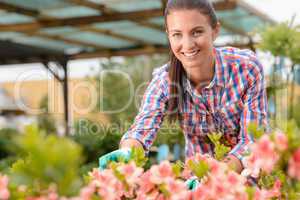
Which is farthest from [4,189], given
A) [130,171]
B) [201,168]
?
[201,168]

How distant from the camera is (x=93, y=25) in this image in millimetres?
8445

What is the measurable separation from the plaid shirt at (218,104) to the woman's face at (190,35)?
0.45 feet

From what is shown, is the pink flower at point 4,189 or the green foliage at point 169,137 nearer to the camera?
the pink flower at point 4,189

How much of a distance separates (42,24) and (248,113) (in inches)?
259

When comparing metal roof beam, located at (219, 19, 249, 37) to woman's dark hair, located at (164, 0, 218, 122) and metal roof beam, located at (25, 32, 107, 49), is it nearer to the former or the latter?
metal roof beam, located at (25, 32, 107, 49)

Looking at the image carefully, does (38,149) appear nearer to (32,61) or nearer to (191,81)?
(191,81)

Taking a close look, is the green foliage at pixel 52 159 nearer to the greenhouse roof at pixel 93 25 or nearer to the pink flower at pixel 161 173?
the pink flower at pixel 161 173

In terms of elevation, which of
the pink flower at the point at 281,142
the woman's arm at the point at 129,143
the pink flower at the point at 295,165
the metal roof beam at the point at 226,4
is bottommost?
the woman's arm at the point at 129,143

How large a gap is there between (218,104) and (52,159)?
1.25 m

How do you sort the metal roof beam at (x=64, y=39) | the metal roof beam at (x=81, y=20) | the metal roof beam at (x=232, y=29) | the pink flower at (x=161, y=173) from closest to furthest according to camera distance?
the pink flower at (x=161, y=173) → the metal roof beam at (x=81, y=20) → the metal roof beam at (x=232, y=29) → the metal roof beam at (x=64, y=39)

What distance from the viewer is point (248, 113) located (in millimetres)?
1655

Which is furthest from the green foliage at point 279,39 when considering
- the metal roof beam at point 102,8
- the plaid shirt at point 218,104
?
the plaid shirt at point 218,104

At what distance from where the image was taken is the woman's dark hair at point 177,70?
63.5 inches

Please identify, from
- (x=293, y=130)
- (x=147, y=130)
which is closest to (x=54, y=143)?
(x=293, y=130)
